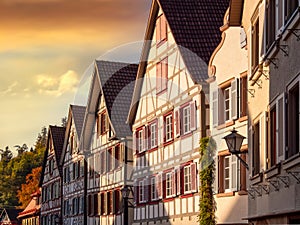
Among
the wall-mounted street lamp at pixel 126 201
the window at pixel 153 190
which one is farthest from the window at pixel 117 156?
the window at pixel 153 190

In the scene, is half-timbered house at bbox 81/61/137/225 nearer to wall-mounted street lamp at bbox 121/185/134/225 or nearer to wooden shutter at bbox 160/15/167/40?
wall-mounted street lamp at bbox 121/185/134/225

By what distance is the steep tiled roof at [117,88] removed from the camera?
134ft

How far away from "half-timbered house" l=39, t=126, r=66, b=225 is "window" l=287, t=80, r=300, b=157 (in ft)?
134

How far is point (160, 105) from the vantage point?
33.1 m

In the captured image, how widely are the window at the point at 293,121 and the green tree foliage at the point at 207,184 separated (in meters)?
11.2

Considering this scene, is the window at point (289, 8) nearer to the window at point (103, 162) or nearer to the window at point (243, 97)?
the window at point (243, 97)

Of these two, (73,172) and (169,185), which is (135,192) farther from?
(73,172)

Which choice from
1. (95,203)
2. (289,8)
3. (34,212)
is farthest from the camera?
(34,212)

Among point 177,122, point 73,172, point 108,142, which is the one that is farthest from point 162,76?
point 73,172

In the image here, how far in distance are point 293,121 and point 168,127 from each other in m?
17.6

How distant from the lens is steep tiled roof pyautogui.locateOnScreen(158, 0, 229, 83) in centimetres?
2912

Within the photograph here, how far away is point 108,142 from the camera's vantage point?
42.6m

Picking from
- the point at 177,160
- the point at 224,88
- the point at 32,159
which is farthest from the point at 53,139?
the point at 32,159

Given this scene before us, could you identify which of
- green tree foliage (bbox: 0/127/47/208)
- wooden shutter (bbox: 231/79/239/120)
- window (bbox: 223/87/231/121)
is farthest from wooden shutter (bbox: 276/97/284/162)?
green tree foliage (bbox: 0/127/47/208)
